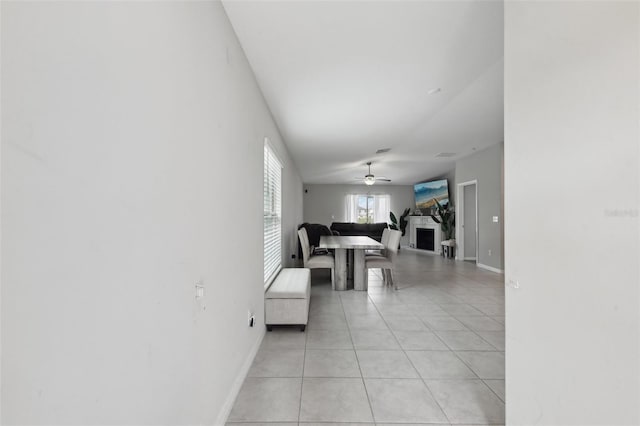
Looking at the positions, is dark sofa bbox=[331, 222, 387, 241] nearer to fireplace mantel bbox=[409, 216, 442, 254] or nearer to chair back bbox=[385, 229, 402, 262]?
fireplace mantel bbox=[409, 216, 442, 254]

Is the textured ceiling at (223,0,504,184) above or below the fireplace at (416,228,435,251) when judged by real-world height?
above

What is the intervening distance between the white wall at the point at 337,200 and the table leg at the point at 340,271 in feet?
22.4

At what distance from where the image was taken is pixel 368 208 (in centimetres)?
1186

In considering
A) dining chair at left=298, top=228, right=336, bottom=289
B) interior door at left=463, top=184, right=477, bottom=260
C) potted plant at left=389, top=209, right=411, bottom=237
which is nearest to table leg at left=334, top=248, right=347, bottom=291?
dining chair at left=298, top=228, right=336, bottom=289

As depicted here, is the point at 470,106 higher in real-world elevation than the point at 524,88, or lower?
higher

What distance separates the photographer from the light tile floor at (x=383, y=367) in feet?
5.76

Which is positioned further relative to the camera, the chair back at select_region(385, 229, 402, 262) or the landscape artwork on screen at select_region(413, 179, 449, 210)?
the landscape artwork on screen at select_region(413, 179, 449, 210)

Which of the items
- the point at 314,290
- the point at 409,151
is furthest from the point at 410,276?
the point at 409,151

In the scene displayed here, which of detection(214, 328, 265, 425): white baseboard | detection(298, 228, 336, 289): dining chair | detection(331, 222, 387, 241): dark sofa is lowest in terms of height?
detection(214, 328, 265, 425): white baseboard

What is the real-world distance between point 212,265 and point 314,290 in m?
3.41

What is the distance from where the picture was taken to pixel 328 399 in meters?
1.87

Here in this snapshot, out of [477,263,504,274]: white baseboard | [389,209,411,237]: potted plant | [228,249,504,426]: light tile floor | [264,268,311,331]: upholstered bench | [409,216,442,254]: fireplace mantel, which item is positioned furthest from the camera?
[389,209,411,237]: potted plant

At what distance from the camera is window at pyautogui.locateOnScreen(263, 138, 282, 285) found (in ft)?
11.2

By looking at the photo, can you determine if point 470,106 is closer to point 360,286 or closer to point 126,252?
point 360,286
